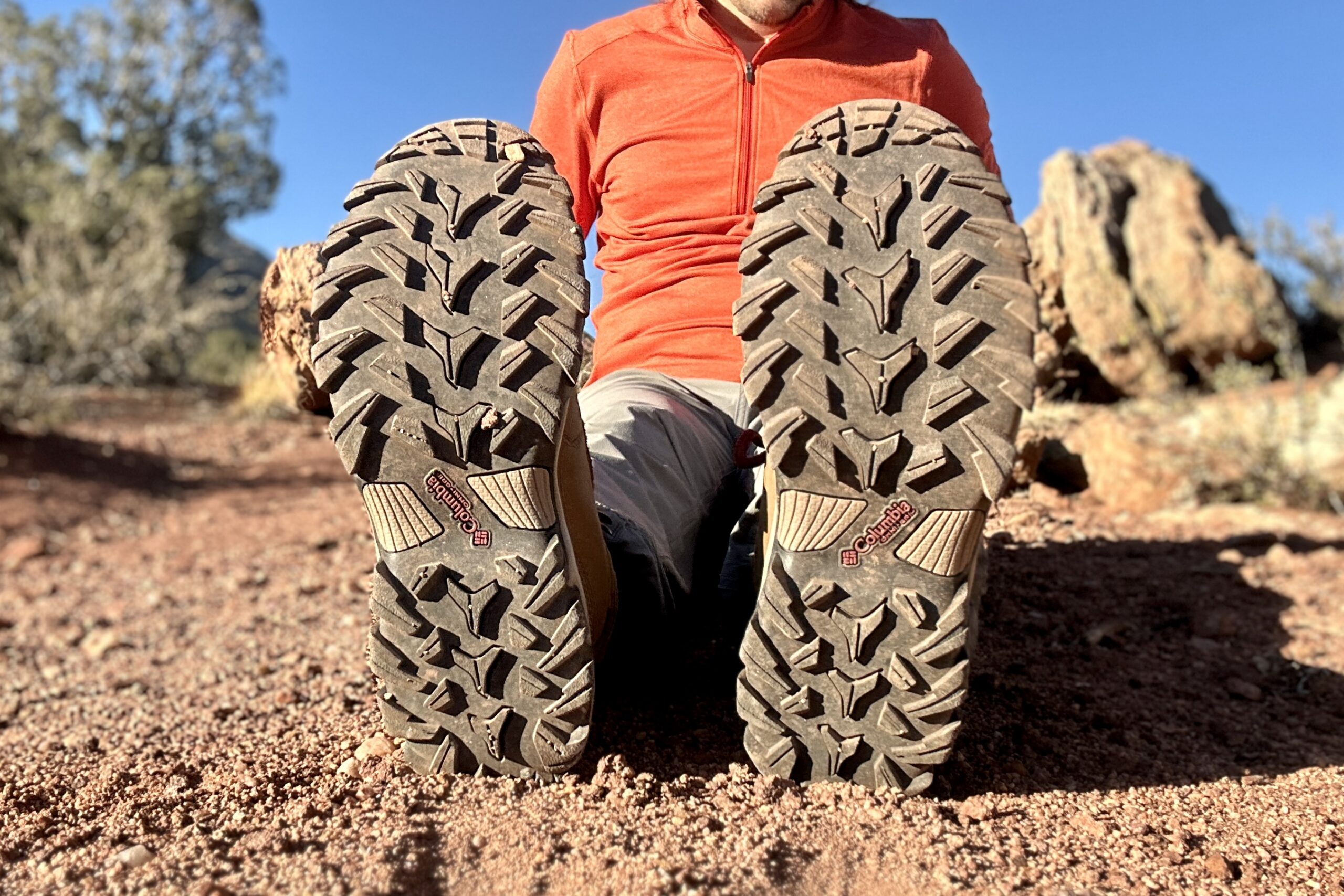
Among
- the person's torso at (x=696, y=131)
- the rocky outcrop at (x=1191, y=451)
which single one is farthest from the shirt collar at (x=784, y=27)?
the rocky outcrop at (x=1191, y=451)

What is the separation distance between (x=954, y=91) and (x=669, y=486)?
0.99 metres

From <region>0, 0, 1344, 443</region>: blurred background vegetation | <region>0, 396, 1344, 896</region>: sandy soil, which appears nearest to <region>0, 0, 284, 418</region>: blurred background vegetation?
<region>0, 0, 1344, 443</region>: blurred background vegetation

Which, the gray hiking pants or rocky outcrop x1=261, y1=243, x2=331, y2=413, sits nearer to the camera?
the gray hiking pants

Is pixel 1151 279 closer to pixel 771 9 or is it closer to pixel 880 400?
pixel 771 9

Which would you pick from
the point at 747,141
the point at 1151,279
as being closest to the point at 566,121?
the point at 747,141

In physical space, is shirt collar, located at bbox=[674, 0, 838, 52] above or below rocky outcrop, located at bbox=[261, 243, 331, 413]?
above

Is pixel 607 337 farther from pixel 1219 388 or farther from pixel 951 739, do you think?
pixel 1219 388

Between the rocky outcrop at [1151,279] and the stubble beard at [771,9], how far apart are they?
392cm

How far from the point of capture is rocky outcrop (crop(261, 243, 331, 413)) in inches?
93.9

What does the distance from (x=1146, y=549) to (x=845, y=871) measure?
2361mm

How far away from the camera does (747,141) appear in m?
2.12

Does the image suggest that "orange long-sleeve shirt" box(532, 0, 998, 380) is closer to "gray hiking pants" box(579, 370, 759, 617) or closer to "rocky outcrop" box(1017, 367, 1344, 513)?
"gray hiking pants" box(579, 370, 759, 617)

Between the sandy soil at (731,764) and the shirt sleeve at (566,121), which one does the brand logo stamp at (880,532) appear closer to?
the sandy soil at (731,764)

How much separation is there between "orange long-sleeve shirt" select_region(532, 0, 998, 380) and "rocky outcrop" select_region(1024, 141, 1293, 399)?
381cm
